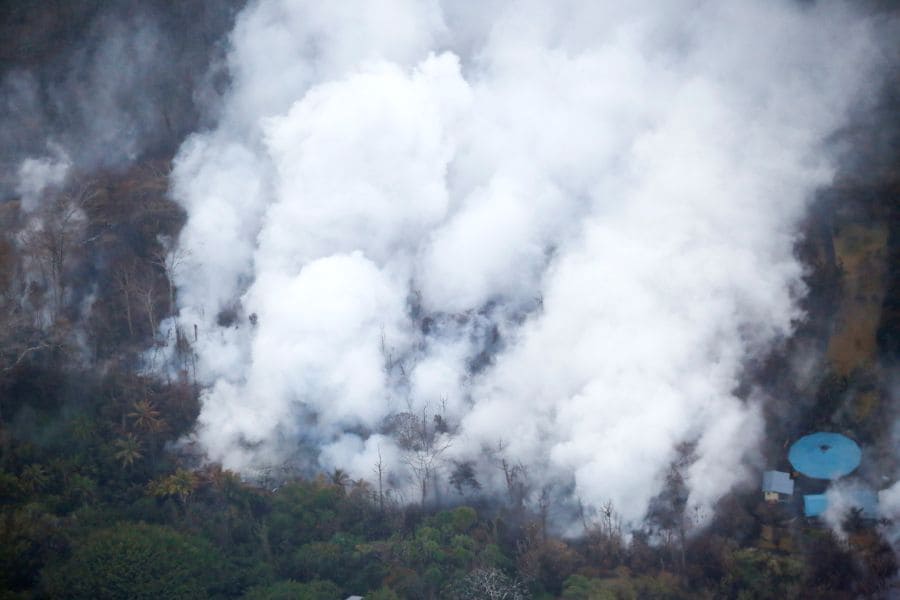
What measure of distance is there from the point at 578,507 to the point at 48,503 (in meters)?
22.0

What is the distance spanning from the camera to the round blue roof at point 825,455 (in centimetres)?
3578

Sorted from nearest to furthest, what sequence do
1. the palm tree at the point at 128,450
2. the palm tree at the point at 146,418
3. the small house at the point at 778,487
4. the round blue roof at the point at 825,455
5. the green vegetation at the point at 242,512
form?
the green vegetation at the point at 242,512 < the round blue roof at the point at 825,455 < the small house at the point at 778,487 < the palm tree at the point at 128,450 < the palm tree at the point at 146,418

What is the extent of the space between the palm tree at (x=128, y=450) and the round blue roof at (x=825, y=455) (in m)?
28.9

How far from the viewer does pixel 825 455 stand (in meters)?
36.2

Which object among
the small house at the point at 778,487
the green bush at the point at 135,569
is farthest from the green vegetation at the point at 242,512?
the small house at the point at 778,487

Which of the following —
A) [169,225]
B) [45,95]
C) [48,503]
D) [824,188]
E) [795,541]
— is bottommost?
[795,541]

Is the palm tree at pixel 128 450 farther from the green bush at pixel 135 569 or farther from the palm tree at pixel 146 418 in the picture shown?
the green bush at pixel 135 569

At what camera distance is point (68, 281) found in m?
44.1

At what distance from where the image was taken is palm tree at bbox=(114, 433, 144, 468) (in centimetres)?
3766

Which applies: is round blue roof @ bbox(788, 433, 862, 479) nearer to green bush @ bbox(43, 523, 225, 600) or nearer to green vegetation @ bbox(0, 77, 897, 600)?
green vegetation @ bbox(0, 77, 897, 600)

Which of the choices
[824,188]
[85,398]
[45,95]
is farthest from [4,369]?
[824,188]

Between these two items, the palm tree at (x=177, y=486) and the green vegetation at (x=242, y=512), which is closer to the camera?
the green vegetation at (x=242, y=512)

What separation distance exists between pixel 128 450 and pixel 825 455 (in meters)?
30.5

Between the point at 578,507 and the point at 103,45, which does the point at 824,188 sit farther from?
the point at 103,45
